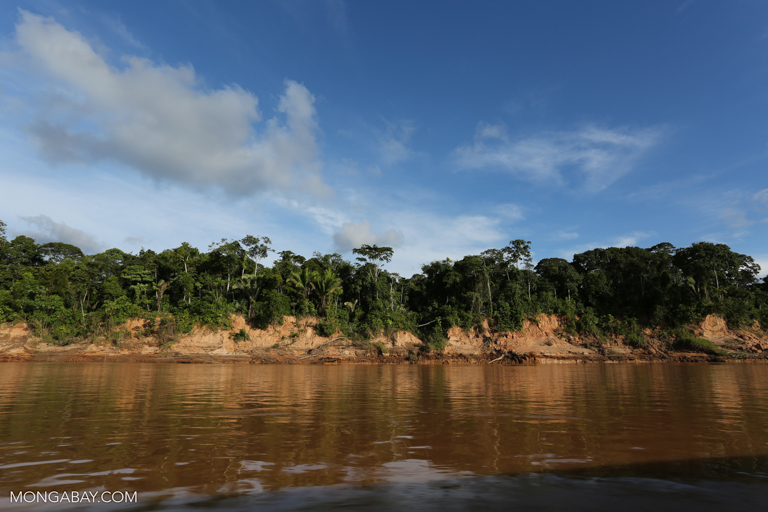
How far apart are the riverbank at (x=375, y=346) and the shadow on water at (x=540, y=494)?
35895 mm

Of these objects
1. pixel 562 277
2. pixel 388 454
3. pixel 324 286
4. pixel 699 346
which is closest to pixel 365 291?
pixel 324 286

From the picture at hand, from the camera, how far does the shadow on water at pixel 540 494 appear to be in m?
3.66

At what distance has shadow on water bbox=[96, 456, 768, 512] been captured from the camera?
3662 millimetres

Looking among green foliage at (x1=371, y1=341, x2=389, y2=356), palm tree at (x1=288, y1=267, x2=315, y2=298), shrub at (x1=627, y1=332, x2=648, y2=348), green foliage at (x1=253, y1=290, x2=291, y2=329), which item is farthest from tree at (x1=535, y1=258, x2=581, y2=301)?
green foliage at (x1=253, y1=290, x2=291, y2=329)

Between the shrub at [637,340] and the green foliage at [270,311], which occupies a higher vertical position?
the green foliage at [270,311]

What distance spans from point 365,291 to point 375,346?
9.48 metres

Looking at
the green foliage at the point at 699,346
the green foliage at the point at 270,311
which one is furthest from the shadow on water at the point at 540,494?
the green foliage at the point at 699,346

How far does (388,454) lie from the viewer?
18.4 feet

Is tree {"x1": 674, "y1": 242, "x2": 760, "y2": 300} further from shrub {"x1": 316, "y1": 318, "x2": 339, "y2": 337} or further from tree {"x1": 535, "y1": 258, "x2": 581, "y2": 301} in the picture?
shrub {"x1": 316, "y1": 318, "x2": 339, "y2": 337}

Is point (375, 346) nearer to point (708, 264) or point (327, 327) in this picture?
point (327, 327)

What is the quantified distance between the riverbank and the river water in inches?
1159

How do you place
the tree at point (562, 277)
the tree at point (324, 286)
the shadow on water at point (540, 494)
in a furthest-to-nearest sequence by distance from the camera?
the tree at point (562, 277)
the tree at point (324, 286)
the shadow on water at point (540, 494)

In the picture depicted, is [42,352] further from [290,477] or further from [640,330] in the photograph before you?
[640,330]

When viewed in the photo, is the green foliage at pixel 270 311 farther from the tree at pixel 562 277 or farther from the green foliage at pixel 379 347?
the tree at pixel 562 277
